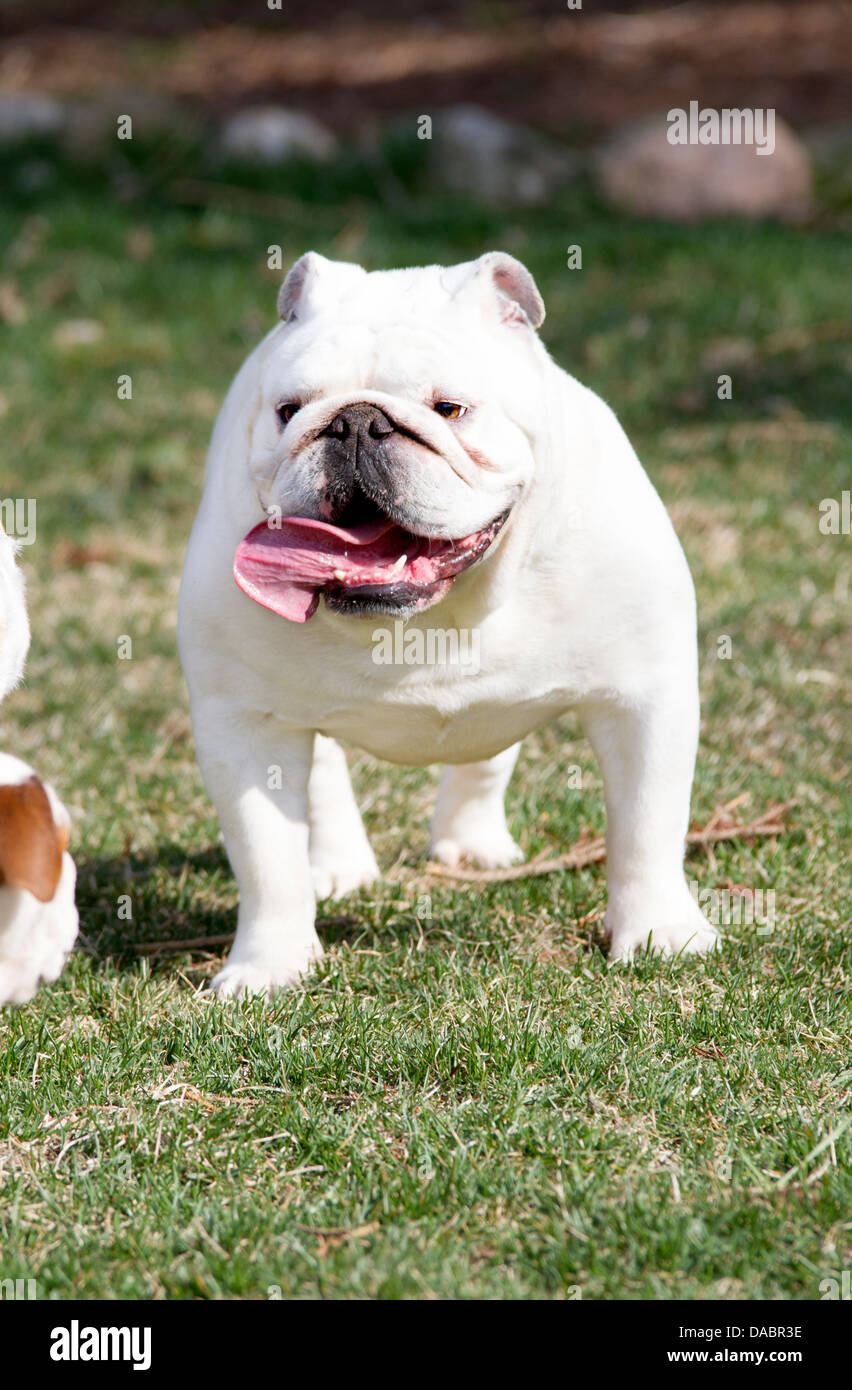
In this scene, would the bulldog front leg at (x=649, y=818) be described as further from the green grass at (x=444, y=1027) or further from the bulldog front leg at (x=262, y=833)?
the bulldog front leg at (x=262, y=833)

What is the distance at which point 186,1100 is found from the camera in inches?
110

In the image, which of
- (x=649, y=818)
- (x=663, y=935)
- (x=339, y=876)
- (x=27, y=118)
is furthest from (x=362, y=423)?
(x=27, y=118)

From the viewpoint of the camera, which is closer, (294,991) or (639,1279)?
(639,1279)

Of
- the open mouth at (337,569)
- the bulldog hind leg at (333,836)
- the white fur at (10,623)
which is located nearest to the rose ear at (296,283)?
the open mouth at (337,569)

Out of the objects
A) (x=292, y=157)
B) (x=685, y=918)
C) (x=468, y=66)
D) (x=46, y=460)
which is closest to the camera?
(x=685, y=918)

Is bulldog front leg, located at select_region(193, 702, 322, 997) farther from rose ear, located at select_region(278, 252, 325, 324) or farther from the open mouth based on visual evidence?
rose ear, located at select_region(278, 252, 325, 324)

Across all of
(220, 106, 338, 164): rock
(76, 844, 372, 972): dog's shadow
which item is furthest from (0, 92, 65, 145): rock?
(76, 844, 372, 972): dog's shadow

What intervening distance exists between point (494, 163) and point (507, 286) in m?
7.81

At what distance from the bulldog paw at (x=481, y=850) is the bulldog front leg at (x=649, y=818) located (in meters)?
0.52

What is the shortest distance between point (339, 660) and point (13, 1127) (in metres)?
1.00

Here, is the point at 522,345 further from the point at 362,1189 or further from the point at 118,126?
the point at 118,126

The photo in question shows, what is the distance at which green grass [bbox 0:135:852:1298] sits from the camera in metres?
2.36

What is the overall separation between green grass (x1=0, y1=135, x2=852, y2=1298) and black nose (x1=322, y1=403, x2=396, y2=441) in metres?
1.07
